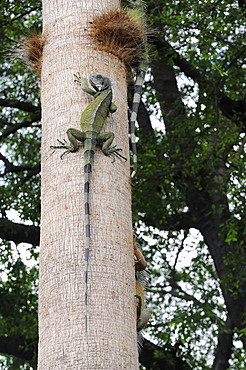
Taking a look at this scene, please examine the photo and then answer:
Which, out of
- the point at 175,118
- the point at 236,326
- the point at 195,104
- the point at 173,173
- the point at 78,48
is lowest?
the point at 78,48

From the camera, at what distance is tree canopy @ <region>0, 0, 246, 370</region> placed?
13406mm

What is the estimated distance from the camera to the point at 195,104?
1605 cm

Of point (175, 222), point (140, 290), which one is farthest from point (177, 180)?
point (140, 290)

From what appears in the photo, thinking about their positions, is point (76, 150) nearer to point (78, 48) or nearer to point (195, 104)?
point (78, 48)

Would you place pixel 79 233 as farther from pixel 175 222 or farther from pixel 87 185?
pixel 175 222

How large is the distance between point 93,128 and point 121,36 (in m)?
0.80

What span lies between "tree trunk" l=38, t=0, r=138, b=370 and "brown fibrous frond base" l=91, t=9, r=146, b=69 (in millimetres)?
71

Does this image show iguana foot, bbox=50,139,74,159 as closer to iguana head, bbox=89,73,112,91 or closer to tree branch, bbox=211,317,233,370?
iguana head, bbox=89,73,112,91

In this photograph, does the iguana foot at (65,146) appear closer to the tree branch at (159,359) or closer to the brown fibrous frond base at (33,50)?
the brown fibrous frond base at (33,50)

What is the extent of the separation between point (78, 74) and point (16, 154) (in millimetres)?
13192

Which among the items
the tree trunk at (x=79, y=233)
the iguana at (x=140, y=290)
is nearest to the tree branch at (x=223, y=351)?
the iguana at (x=140, y=290)

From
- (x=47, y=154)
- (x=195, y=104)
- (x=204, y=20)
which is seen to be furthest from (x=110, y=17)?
(x=195, y=104)

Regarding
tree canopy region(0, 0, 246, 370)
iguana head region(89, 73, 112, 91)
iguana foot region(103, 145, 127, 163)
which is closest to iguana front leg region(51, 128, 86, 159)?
iguana foot region(103, 145, 127, 163)

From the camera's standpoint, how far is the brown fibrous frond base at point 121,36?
444 centimetres
